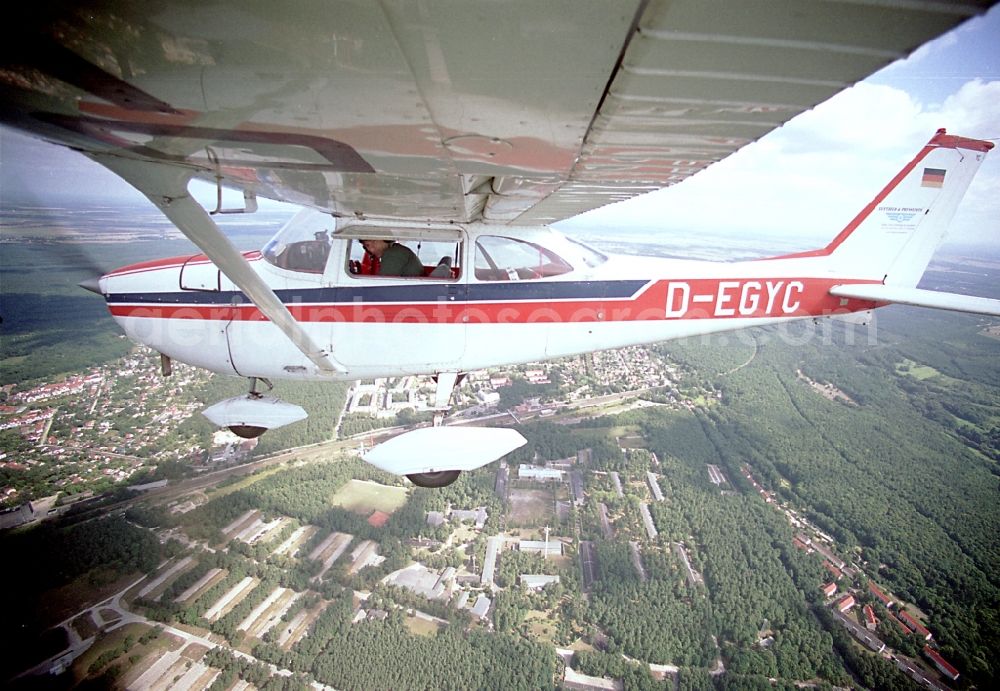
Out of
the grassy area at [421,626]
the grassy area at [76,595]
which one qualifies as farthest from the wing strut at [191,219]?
the grassy area at [76,595]

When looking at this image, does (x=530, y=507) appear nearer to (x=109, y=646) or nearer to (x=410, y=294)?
(x=109, y=646)

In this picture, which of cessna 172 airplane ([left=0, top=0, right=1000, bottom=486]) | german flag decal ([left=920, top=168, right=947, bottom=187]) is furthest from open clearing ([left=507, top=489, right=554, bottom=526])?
german flag decal ([left=920, top=168, right=947, bottom=187])

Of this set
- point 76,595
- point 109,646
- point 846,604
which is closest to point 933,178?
point 846,604

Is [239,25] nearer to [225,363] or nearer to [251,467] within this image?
[225,363]

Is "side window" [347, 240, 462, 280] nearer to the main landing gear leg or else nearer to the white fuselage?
the white fuselage

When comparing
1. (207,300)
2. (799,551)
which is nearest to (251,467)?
(207,300)
